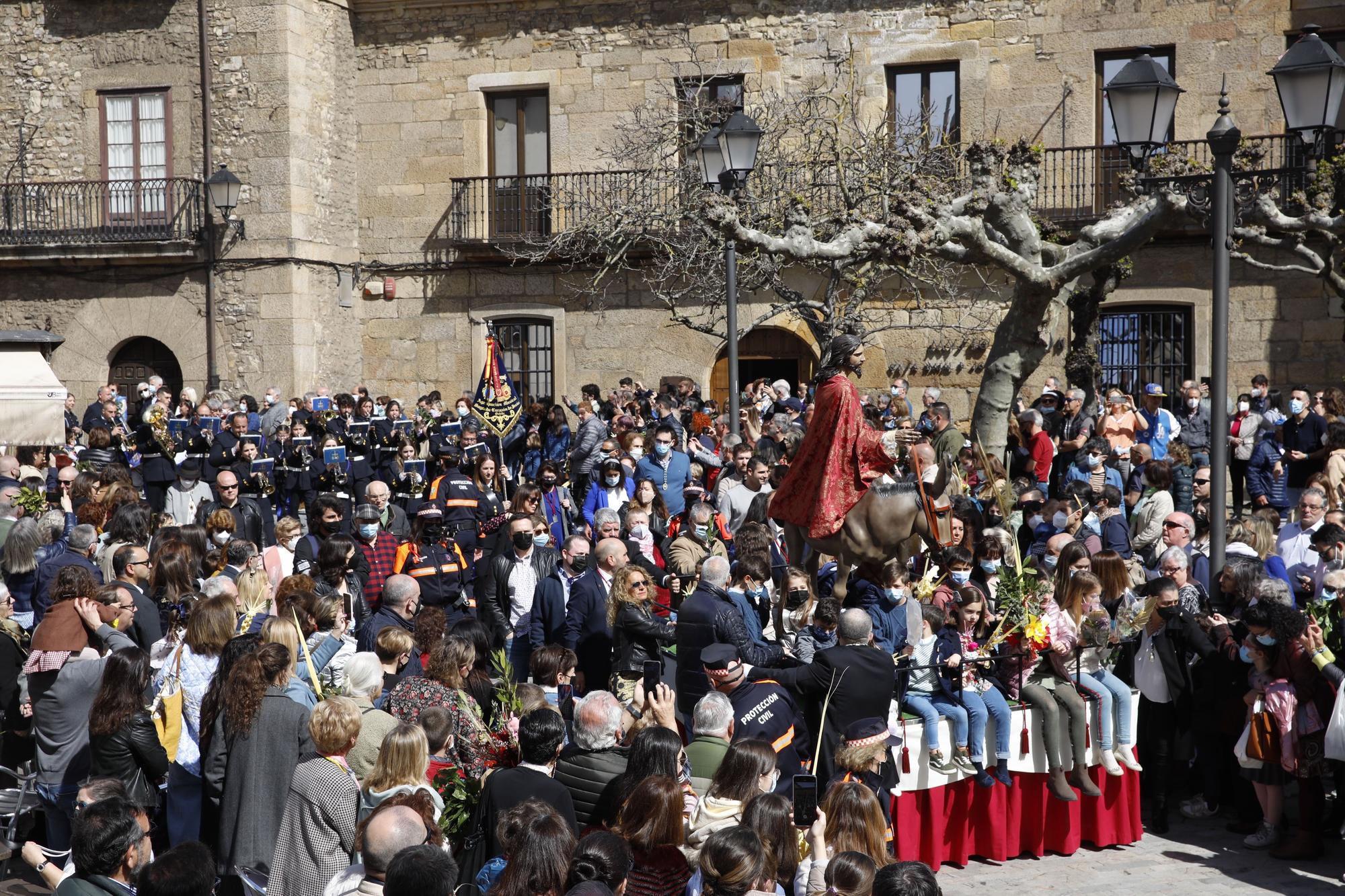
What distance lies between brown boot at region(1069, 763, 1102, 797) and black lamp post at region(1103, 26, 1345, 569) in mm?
1449

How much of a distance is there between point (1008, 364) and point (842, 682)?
21.3ft

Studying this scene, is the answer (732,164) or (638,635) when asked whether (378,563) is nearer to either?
(638,635)

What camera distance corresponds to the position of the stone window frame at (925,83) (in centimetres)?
2183

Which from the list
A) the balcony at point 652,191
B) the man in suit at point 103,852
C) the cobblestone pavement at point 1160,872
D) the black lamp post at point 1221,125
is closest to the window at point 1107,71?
the balcony at point 652,191

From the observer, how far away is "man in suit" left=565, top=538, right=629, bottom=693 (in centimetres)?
908

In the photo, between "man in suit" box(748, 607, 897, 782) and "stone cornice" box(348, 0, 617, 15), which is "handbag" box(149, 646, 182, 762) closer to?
"man in suit" box(748, 607, 897, 782)

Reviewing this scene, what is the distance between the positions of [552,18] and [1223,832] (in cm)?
1771

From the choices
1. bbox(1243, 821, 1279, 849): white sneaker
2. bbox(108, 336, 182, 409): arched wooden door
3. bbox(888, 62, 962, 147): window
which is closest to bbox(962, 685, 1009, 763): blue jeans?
bbox(1243, 821, 1279, 849): white sneaker

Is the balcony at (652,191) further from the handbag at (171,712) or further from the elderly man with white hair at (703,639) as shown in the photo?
the handbag at (171,712)

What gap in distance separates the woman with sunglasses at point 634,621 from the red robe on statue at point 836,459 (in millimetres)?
1019

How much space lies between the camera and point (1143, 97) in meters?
8.93

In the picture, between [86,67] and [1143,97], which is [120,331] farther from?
[1143,97]

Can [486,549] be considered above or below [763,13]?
below

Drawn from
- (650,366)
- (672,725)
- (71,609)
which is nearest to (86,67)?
(650,366)
